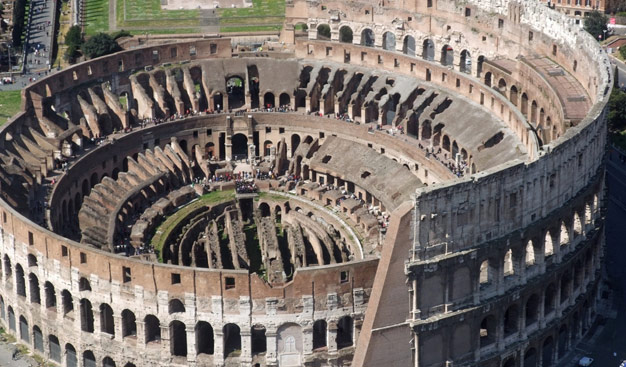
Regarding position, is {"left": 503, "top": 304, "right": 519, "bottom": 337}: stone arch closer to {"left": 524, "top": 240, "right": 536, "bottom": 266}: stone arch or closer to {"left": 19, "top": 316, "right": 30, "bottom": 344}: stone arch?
{"left": 524, "top": 240, "right": 536, "bottom": 266}: stone arch

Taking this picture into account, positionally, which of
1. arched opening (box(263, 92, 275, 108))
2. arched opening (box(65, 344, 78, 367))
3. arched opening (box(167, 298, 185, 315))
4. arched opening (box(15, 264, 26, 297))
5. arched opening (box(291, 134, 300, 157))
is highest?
arched opening (box(263, 92, 275, 108))

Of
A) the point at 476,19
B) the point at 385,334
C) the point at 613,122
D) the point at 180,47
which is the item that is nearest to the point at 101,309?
the point at 385,334

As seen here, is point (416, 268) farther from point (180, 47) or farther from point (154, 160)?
point (180, 47)

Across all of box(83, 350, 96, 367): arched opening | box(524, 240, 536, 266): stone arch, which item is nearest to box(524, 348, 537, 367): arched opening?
box(524, 240, 536, 266): stone arch

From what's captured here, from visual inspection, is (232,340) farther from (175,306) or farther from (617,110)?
(617,110)

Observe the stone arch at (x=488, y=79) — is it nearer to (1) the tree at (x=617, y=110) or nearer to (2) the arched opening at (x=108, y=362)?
(1) the tree at (x=617, y=110)

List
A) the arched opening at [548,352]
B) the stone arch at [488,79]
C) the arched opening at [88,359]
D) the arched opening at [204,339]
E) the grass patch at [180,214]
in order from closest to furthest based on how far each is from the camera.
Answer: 1. the arched opening at [204,339]
2. the arched opening at [88,359]
3. the arched opening at [548,352]
4. the grass patch at [180,214]
5. the stone arch at [488,79]

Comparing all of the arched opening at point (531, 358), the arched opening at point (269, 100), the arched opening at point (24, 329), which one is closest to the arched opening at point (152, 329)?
the arched opening at point (24, 329)
